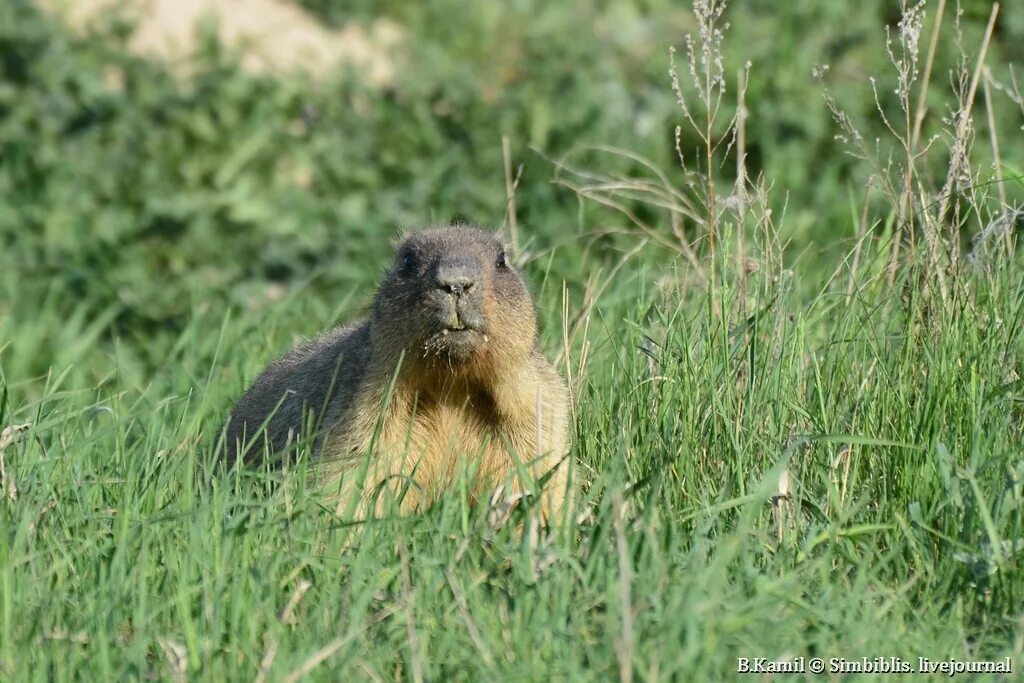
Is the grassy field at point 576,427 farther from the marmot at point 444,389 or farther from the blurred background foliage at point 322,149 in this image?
the marmot at point 444,389

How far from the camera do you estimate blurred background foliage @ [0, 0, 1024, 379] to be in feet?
26.9

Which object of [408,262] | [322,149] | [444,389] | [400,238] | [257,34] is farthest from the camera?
[257,34]

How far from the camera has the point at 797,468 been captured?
4.35 m

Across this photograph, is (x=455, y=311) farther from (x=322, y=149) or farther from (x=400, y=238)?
(x=322, y=149)

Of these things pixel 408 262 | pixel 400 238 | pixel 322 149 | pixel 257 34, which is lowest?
pixel 408 262

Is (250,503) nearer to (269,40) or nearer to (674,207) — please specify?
(674,207)

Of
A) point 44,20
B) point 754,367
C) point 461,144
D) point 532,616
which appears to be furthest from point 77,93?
point 532,616

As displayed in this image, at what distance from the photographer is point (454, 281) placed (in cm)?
449

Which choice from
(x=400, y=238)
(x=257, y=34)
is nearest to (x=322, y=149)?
(x=257, y=34)

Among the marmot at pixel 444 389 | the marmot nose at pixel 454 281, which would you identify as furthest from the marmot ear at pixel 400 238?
the marmot nose at pixel 454 281

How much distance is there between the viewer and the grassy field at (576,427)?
3355 mm

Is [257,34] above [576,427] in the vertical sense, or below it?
above

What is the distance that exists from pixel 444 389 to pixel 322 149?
457cm

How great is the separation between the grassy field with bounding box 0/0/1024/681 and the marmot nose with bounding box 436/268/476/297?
0.63m
